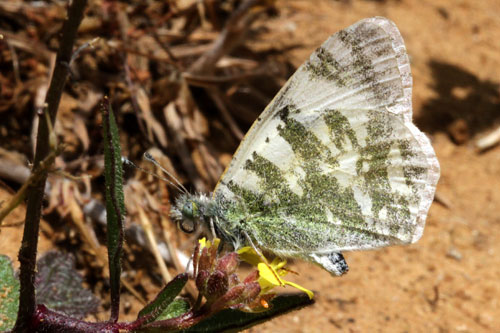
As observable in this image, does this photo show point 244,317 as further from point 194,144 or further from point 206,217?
point 194,144

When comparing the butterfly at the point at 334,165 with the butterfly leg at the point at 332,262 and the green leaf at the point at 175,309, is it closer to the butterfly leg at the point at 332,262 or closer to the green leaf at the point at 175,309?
the butterfly leg at the point at 332,262

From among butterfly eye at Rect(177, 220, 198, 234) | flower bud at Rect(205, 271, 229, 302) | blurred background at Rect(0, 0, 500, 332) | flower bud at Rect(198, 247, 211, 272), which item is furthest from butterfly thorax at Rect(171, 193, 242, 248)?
blurred background at Rect(0, 0, 500, 332)

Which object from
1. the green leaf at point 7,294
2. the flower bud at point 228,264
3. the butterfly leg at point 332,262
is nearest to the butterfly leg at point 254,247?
the flower bud at point 228,264

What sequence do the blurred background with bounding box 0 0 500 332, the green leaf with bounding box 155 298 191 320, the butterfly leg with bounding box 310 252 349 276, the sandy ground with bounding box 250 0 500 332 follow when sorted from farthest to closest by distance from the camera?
1. the sandy ground with bounding box 250 0 500 332
2. the blurred background with bounding box 0 0 500 332
3. the butterfly leg with bounding box 310 252 349 276
4. the green leaf with bounding box 155 298 191 320

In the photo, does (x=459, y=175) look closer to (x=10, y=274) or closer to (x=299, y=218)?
(x=299, y=218)

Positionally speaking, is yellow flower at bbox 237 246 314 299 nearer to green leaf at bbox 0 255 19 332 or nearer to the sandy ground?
the sandy ground

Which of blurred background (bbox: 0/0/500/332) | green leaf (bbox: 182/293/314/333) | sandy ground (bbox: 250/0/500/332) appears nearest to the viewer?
green leaf (bbox: 182/293/314/333)
